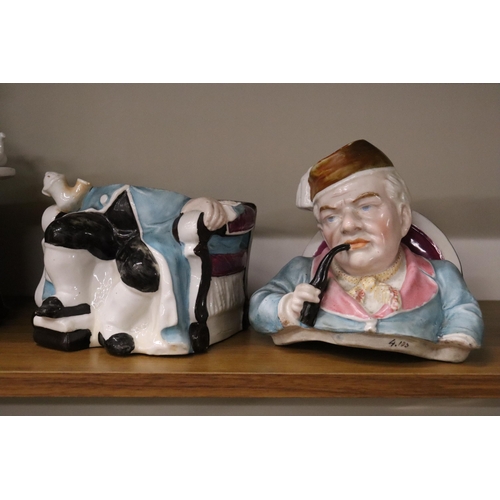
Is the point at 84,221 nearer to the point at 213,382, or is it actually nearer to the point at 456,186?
the point at 213,382

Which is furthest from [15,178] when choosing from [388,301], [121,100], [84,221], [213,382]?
[388,301]

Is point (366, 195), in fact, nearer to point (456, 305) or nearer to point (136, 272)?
point (456, 305)

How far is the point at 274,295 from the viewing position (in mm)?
916

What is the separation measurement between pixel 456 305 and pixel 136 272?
1.38 ft

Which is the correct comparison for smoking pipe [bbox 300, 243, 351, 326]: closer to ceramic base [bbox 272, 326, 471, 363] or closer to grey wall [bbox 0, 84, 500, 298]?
ceramic base [bbox 272, 326, 471, 363]

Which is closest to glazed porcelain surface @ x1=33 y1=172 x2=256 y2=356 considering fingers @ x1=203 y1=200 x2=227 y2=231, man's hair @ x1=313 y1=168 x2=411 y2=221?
fingers @ x1=203 y1=200 x2=227 y2=231

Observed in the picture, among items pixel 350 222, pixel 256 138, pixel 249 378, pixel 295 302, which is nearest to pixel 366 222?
pixel 350 222

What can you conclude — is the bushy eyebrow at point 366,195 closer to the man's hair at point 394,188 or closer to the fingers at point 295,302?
the man's hair at point 394,188

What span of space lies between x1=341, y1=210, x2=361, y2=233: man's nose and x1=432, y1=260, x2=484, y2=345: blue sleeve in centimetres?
14

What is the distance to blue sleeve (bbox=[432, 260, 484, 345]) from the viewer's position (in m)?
0.84

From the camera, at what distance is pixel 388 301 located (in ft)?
2.79

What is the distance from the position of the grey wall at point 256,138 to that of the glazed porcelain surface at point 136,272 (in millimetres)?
284

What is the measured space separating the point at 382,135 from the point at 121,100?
47 centimetres

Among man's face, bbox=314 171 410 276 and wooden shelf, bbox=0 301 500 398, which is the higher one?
man's face, bbox=314 171 410 276
